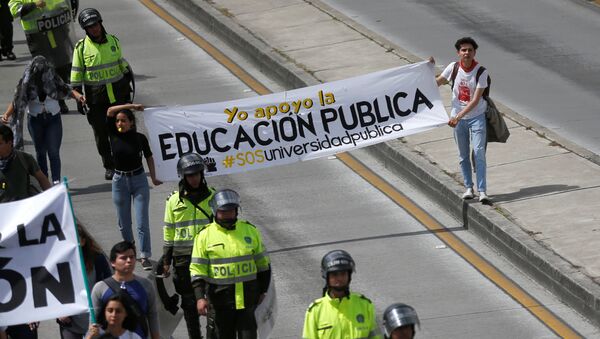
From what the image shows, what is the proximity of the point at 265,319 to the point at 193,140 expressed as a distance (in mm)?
3290

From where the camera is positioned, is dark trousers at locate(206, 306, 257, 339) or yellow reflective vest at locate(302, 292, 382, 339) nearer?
yellow reflective vest at locate(302, 292, 382, 339)

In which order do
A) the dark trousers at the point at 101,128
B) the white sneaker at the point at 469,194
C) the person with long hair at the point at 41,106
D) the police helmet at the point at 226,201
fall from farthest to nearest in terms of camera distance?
1. the dark trousers at the point at 101,128
2. the person with long hair at the point at 41,106
3. the white sneaker at the point at 469,194
4. the police helmet at the point at 226,201

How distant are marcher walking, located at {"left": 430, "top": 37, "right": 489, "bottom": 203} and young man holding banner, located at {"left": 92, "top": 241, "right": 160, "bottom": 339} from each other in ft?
18.0

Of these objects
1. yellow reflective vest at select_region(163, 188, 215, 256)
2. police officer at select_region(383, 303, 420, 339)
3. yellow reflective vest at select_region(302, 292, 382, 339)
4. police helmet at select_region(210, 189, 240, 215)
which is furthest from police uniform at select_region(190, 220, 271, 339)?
police officer at select_region(383, 303, 420, 339)

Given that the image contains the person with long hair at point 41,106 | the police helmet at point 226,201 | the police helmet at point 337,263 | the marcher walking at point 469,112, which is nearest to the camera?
the police helmet at point 337,263

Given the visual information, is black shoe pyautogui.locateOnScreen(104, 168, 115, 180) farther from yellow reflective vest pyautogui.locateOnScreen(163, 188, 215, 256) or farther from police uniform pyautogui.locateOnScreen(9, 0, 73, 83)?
yellow reflective vest pyautogui.locateOnScreen(163, 188, 215, 256)

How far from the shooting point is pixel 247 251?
1162 centimetres

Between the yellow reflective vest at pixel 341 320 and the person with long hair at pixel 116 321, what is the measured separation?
120 centimetres

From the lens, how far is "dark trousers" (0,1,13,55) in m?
23.0

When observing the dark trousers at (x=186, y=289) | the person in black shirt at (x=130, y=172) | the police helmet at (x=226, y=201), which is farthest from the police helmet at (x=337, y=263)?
the person in black shirt at (x=130, y=172)

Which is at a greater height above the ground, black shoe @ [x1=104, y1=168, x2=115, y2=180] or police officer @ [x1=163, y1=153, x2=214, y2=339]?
police officer @ [x1=163, y1=153, x2=214, y2=339]

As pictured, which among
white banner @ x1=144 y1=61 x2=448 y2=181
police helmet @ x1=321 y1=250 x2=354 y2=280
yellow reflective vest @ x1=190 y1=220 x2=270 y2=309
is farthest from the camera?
white banner @ x1=144 y1=61 x2=448 y2=181

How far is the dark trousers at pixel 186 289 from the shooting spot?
41.3 feet

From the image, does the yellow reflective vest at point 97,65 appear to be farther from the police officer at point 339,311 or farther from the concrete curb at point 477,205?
the police officer at point 339,311
